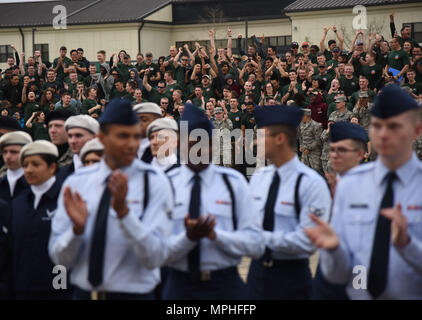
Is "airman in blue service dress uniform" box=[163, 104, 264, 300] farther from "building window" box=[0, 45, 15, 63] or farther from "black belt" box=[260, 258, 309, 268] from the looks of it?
"building window" box=[0, 45, 15, 63]

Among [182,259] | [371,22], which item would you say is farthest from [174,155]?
[371,22]

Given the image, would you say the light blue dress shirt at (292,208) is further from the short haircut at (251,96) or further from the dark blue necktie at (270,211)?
the short haircut at (251,96)

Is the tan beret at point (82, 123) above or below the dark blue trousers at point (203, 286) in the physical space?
above

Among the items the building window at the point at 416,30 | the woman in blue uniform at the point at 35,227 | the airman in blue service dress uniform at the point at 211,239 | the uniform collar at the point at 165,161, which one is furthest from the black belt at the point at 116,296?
the building window at the point at 416,30

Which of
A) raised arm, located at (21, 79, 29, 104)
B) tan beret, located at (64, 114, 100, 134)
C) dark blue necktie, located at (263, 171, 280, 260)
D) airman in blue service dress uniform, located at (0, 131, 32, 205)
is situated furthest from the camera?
raised arm, located at (21, 79, 29, 104)

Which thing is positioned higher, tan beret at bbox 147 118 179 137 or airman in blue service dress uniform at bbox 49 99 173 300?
tan beret at bbox 147 118 179 137

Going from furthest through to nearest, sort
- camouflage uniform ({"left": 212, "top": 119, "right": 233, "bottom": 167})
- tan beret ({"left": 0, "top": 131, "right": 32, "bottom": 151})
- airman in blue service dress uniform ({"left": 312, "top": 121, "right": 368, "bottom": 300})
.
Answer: camouflage uniform ({"left": 212, "top": 119, "right": 233, "bottom": 167}) → tan beret ({"left": 0, "top": 131, "right": 32, "bottom": 151}) → airman in blue service dress uniform ({"left": 312, "top": 121, "right": 368, "bottom": 300})

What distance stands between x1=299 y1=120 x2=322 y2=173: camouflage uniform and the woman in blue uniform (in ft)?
32.5

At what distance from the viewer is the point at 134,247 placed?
3.89 m

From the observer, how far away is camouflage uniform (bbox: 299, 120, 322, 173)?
592 inches

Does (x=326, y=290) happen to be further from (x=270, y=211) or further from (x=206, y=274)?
(x=206, y=274)

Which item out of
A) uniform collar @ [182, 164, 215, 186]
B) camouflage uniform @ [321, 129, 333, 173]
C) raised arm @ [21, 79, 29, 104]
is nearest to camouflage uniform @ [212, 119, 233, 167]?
camouflage uniform @ [321, 129, 333, 173]

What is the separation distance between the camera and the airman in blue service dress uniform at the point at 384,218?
148 inches

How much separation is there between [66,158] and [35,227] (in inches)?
73.0
